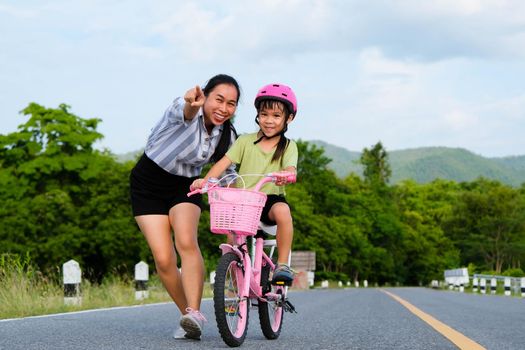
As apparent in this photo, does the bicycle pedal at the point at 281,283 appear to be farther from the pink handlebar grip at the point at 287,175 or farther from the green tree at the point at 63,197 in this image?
the green tree at the point at 63,197

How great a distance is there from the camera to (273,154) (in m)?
6.13

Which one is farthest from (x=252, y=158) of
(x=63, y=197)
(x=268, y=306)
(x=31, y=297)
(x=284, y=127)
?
(x=63, y=197)

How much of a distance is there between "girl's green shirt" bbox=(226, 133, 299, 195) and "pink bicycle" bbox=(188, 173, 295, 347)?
33 centimetres

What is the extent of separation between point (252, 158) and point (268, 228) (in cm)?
63

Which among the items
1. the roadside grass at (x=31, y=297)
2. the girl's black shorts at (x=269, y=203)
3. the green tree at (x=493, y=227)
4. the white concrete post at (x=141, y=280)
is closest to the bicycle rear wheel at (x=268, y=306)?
the girl's black shorts at (x=269, y=203)

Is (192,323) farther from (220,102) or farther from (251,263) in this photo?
(220,102)

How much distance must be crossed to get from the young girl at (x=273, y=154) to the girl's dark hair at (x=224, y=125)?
0.18 m

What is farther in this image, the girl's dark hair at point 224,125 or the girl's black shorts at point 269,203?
the girl's black shorts at point 269,203

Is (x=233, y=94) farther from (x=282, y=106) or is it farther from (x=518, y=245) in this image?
(x=518, y=245)

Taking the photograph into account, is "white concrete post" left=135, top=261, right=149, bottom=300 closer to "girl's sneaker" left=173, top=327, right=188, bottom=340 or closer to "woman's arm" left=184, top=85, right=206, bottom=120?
"girl's sneaker" left=173, top=327, right=188, bottom=340

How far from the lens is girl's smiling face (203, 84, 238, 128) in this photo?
602cm

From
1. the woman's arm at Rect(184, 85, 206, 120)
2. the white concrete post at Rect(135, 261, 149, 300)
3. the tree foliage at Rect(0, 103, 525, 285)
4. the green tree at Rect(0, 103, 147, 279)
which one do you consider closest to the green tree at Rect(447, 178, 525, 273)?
the tree foliage at Rect(0, 103, 525, 285)

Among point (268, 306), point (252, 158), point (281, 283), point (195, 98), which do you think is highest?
point (195, 98)

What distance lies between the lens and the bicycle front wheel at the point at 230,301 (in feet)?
17.5
